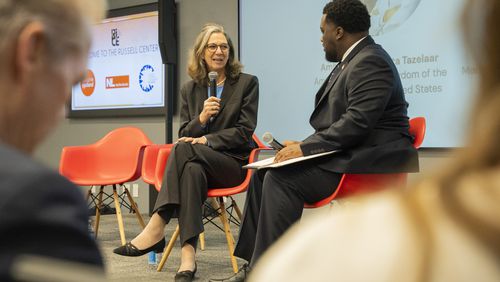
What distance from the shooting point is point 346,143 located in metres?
Answer: 3.51

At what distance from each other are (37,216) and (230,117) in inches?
154

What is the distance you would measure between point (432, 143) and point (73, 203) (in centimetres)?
510

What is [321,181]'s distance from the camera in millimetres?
3582

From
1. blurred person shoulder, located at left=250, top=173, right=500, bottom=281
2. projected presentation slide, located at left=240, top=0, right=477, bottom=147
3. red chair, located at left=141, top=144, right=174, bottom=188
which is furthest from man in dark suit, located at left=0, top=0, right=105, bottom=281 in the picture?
projected presentation slide, located at left=240, top=0, right=477, bottom=147

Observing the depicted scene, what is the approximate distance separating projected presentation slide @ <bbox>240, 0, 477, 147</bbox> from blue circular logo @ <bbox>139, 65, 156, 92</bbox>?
4.12ft

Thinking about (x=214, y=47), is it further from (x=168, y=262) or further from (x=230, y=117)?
(x=168, y=262)

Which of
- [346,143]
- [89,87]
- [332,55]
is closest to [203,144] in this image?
[332,55]

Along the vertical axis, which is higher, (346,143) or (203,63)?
(203,63)

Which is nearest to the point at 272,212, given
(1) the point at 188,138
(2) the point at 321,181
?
(2) the point at 321,181

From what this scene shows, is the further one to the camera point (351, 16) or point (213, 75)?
point (213, 75)

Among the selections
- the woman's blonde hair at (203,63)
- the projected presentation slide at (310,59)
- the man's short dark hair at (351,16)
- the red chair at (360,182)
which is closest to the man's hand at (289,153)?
the red chair at (360,182)

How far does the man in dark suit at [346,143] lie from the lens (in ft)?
11.4

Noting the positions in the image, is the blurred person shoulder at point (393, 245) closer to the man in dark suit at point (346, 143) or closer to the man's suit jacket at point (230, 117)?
the man in dark suit at point (346, 143)

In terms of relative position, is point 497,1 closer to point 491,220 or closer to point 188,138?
point 491,220
